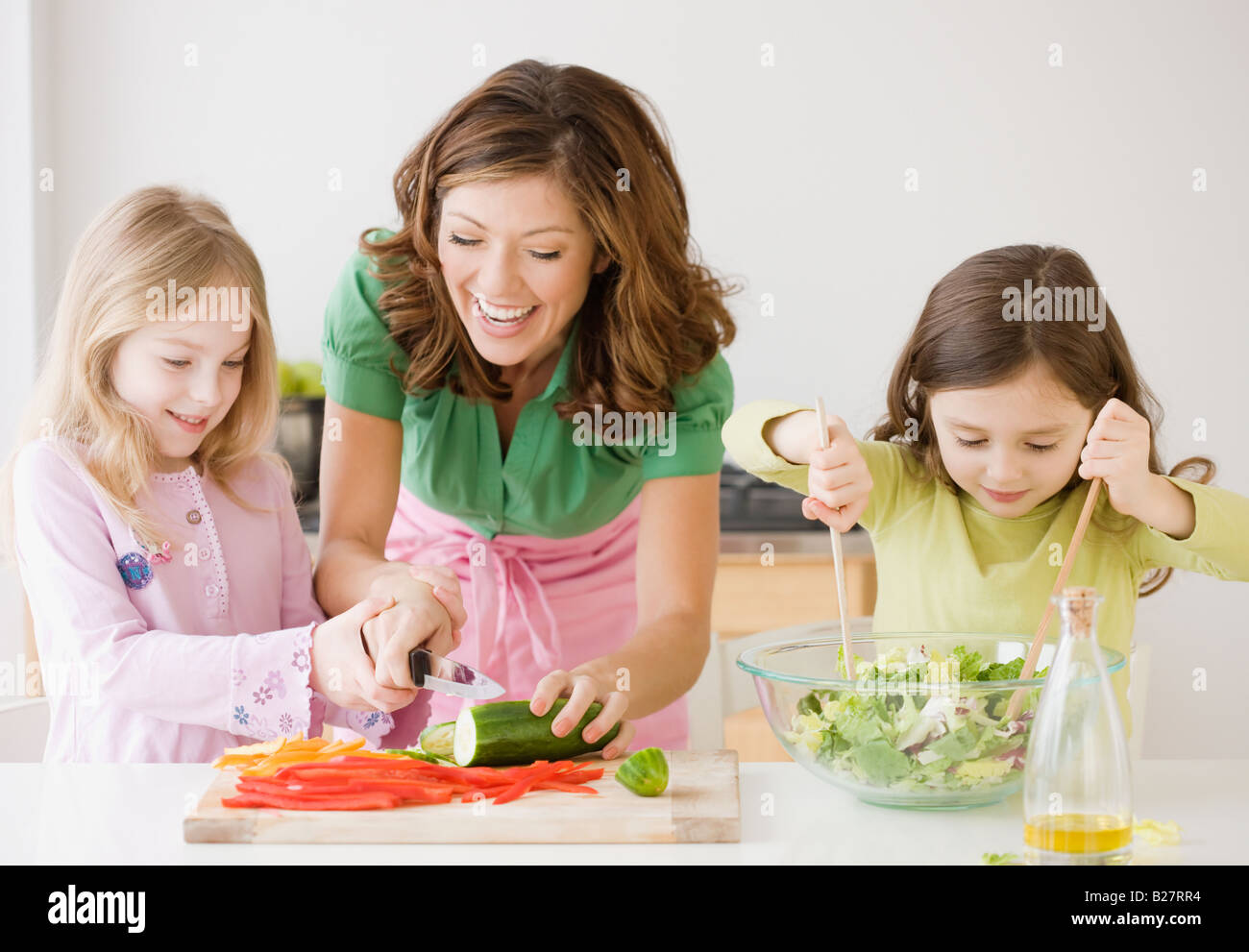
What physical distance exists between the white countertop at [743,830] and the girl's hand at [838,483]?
0.27 metres

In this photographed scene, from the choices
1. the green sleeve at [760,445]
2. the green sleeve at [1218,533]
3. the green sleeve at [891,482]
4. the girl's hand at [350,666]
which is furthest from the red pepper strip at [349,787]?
the green sleeve at [1218,533]

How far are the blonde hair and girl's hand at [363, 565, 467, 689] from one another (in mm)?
340

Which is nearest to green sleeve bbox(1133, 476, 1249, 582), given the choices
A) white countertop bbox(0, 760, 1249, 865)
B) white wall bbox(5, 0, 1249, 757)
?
white countertop bbox(0, 760, 1249, 865)

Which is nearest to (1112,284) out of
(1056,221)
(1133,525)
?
(1056,221)

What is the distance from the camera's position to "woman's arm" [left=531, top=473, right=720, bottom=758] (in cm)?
146

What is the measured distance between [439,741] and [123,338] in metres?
0.68

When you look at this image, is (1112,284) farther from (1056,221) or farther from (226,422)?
(226,422)

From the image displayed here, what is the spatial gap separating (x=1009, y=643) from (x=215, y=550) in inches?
39.0

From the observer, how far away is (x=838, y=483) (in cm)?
125

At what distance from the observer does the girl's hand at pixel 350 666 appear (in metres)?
1.32

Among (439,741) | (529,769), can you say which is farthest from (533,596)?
(529,769)

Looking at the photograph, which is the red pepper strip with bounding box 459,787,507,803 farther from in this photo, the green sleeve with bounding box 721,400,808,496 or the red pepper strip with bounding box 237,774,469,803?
the green sleeve with bounding box 721,400,808,496

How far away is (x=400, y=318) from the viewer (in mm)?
1632
